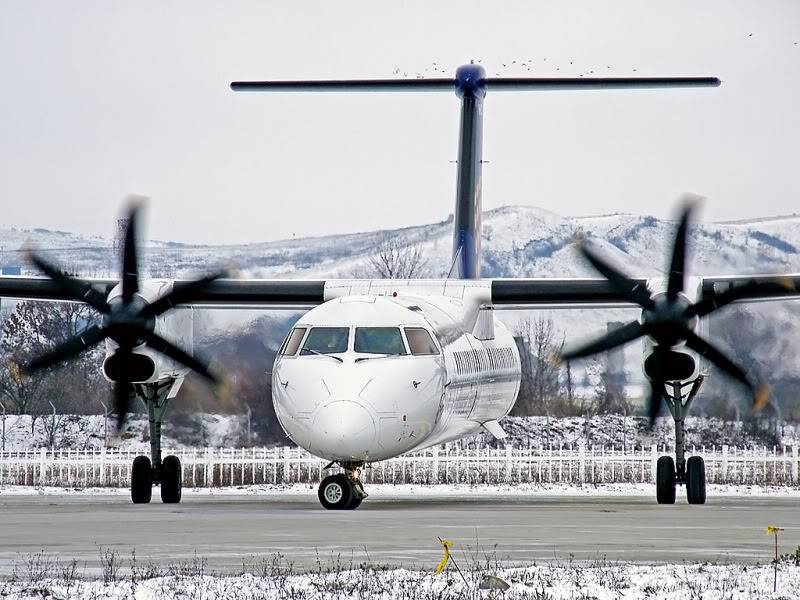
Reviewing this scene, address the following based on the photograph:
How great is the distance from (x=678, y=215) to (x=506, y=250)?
118802mm

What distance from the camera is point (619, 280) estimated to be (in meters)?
24.3

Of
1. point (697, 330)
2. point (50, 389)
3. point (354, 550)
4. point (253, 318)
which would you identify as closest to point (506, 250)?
point (50, 389)

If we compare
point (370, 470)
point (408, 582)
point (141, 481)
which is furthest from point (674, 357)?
point (408, 582)

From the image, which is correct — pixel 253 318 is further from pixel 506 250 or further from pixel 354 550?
pixel 506 250

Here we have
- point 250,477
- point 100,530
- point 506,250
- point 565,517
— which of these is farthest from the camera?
point 506,250

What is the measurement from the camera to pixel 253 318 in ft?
122

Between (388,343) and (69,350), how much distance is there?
282 inches

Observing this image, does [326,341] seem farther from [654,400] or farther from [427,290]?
[654,400]

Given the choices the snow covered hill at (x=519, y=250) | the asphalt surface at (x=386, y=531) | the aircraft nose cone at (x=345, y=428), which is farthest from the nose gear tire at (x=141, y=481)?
the snow covered hill at (x=519, y=250)

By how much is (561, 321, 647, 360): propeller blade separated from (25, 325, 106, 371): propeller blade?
8.15 m

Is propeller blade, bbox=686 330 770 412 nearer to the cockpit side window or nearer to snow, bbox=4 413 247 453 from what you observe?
the cockpit side window

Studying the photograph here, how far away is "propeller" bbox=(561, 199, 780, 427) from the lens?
23.9 metres

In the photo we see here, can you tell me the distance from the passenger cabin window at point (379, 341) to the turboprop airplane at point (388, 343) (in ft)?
0.07

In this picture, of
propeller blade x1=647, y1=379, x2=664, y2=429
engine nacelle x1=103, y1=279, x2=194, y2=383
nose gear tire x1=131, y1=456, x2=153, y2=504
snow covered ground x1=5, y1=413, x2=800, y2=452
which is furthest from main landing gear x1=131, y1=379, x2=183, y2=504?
snow covered ground x1=5, y1=413, x2=800, y2=452
